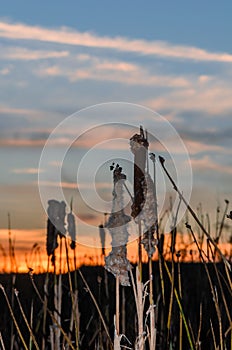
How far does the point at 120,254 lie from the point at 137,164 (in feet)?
0.83

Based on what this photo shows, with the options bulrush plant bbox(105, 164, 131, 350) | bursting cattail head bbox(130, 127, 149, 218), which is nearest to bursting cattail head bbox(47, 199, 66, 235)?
bulrush plant bbox(105, 164, 131, 350)

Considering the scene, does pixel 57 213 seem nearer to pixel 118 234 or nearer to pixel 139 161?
pixel 118 234

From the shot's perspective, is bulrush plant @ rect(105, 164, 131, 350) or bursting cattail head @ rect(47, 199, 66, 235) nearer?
bulrush plant @ rect(105, 164, 131, 350)

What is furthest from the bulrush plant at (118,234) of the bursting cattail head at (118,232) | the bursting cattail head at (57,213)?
the bursting cattail head at (57,213)

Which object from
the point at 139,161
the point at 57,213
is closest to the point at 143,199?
the point at 139,161

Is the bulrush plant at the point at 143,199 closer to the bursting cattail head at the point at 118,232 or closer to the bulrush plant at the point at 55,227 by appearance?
the bursting cattail head at the point at 118,232

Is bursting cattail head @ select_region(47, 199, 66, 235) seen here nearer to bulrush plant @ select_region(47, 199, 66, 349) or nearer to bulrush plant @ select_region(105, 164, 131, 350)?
bulrush plant @ select_region(47, 199, 66, 349)

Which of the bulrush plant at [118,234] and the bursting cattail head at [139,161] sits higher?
the bursting cattail head at [139,161]

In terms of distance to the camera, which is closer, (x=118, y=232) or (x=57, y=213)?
(x=118, y=232)

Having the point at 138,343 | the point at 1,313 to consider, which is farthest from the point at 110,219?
the point at 1,313

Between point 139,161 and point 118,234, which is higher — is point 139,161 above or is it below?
above

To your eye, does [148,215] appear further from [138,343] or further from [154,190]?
[138,343]

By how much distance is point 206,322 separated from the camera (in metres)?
4.38

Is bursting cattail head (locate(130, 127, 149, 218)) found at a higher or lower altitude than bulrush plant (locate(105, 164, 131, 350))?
higher
